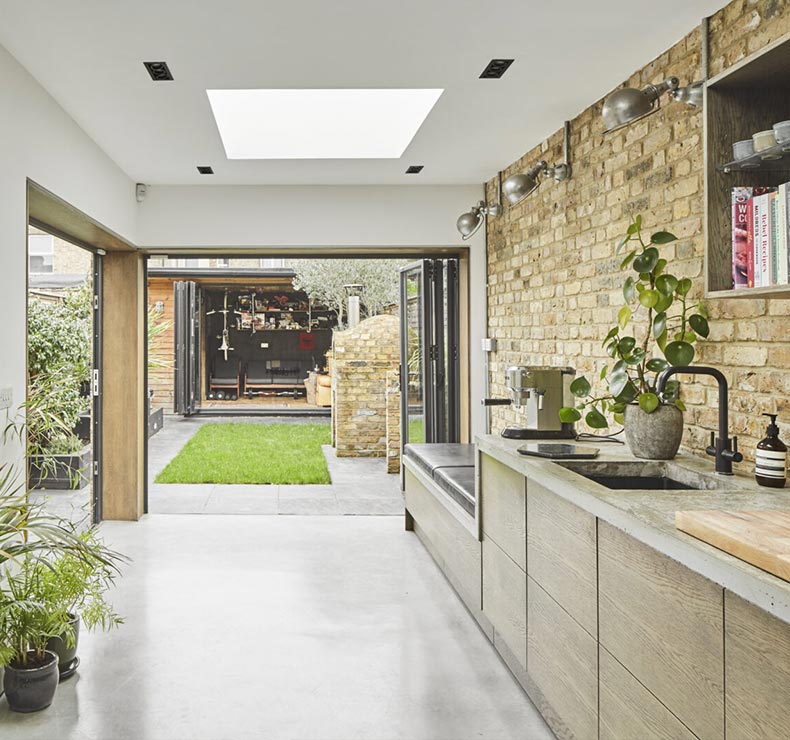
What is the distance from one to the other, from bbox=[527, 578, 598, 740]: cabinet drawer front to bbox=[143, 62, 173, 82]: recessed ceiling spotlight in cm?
259

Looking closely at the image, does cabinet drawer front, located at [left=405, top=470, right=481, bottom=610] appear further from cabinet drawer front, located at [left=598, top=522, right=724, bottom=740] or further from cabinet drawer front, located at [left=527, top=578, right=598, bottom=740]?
cabinet drawer front, located at [left=598, top=522, right=724, bottom=740]

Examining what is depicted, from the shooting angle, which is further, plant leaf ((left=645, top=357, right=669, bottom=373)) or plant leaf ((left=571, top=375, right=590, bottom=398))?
plant leaf ((left=571, top=375, right=590, bottom=398))

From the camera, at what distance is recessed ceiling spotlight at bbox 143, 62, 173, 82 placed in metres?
3.27

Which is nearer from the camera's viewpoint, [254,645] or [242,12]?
[242,12]

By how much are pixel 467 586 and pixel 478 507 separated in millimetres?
491

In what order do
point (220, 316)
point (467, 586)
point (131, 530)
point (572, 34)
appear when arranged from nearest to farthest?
point (572, 34)
point (467, 586)
point (131, 530)
point (220, 316)

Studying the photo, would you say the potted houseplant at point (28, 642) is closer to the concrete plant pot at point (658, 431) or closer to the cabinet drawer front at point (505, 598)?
the cabinet drawer front at point (505, 598)

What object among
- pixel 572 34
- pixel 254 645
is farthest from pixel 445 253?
pixel 254 645

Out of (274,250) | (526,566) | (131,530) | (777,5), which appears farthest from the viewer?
(274,250)

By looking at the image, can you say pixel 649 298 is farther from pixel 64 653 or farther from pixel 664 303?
pixel 64 653

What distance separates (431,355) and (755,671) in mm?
5129

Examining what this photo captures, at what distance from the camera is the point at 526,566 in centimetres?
270

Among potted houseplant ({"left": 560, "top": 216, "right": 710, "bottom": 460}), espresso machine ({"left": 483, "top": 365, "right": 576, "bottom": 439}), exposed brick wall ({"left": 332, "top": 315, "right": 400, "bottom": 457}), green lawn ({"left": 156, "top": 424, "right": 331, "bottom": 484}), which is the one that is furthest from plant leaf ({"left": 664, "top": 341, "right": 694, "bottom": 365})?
exposed brick wall ({"left": 332, "top": 315, "right": 400, "bottom": 457})

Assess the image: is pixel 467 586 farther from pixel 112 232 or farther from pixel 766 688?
pixel 112 232
